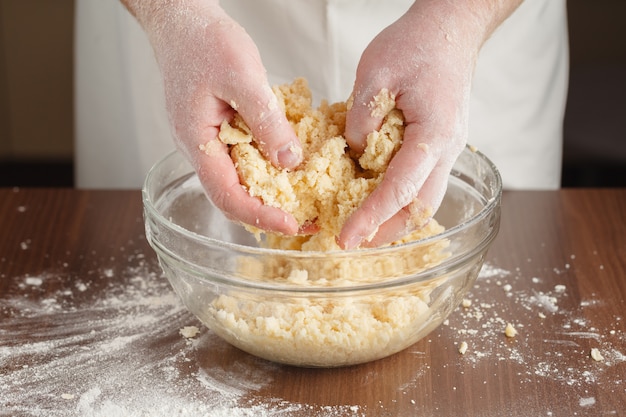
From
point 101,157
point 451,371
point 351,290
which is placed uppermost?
point 351,290

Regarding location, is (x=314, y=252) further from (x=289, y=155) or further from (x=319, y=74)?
(x=319, y=74)

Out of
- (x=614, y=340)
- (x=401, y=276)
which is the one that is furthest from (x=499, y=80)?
(x=401, y=276)

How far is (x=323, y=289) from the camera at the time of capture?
1.01 meters

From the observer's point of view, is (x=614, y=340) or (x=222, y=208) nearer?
(x=222, y=208)

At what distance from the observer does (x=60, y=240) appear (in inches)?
57.3

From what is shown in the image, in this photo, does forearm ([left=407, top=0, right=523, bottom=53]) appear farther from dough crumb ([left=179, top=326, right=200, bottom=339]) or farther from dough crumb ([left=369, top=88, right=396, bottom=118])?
dough crumb ([left=179, top=326, right=200, bottom=339])

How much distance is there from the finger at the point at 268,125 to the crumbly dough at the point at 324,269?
0.06 feet

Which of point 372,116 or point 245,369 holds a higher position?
point 372,116

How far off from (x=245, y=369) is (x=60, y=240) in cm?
51

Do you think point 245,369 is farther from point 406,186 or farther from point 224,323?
point 406,186

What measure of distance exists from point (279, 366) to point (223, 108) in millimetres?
345

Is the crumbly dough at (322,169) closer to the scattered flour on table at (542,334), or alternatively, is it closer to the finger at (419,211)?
the finger at (419,211)

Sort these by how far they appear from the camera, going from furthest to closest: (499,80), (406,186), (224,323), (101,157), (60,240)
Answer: (101,157), (499,80), (60,240), (224,323), (406,186)

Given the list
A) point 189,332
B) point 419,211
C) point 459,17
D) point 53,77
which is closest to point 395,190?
point 419,211
